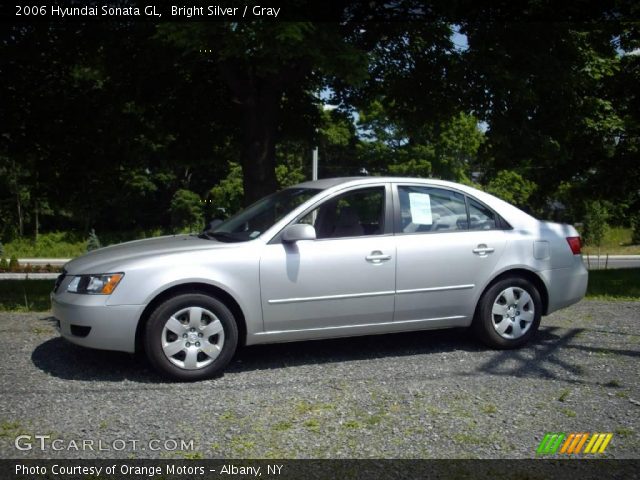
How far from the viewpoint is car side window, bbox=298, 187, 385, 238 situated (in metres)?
6.35

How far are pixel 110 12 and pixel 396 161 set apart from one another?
2829 centimetres

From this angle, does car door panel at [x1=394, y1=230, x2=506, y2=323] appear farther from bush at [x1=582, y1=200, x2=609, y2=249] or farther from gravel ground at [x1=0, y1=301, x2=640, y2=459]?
bush at [x1=582, y1=200, x2=609, y2=249]

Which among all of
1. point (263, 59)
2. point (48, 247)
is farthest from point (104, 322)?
point (48, 247)

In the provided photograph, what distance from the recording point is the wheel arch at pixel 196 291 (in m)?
5.74

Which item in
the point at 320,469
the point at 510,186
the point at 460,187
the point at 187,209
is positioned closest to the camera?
the point at 320,469

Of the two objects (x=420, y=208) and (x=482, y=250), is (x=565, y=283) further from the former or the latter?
(x=420, y=208)

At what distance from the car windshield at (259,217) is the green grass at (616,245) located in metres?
35.7

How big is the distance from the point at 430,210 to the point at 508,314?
127 cm

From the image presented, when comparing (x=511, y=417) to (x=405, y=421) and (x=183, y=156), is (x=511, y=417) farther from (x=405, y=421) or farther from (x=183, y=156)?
(x=183, y=156)

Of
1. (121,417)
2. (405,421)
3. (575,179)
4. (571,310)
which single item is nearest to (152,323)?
(121,417)

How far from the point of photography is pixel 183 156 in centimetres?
1528

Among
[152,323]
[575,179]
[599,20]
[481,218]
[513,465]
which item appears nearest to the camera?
[513,465]

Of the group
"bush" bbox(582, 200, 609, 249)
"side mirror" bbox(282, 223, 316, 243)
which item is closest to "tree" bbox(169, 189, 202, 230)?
"bush" bbox(582, 200, 609, 249)

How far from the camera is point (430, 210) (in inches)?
265
